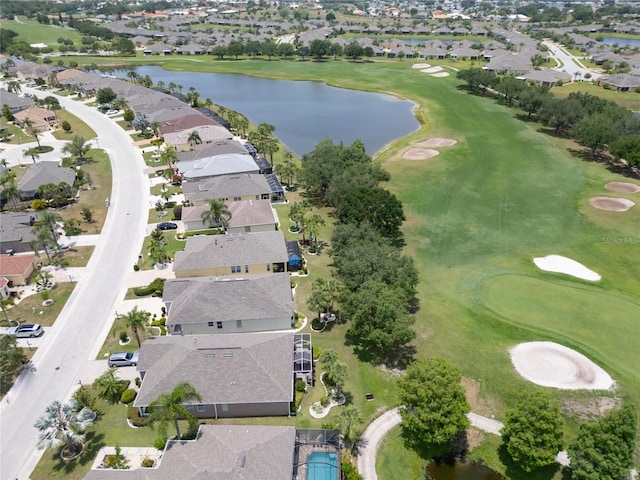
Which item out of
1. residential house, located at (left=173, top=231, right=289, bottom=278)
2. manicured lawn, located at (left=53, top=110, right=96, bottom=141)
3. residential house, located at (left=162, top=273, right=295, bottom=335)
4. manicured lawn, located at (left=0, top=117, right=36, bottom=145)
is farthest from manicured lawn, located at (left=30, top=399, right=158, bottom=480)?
manicured lawn, located at (left=0, top=117, right=36, bottom=145)

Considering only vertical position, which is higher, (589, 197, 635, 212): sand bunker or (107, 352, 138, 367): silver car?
(589, 197, 635, 212): sand bunker

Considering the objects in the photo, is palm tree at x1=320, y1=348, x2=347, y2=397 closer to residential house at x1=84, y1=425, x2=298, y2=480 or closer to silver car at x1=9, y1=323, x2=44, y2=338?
residential house at x1=84, y1=425, x2=298, y2=480

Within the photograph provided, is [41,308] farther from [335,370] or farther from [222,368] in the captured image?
[335,370]

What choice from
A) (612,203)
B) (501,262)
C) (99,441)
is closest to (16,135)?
(99,441)

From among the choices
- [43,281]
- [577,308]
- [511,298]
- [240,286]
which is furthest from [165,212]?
[577,308]

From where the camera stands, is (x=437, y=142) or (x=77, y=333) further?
(x=437, y=142)

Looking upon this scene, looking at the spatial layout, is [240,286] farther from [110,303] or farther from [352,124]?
[352,124]

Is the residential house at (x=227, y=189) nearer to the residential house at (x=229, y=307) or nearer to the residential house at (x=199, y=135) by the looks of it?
the residential house at (x=199, y=135)
